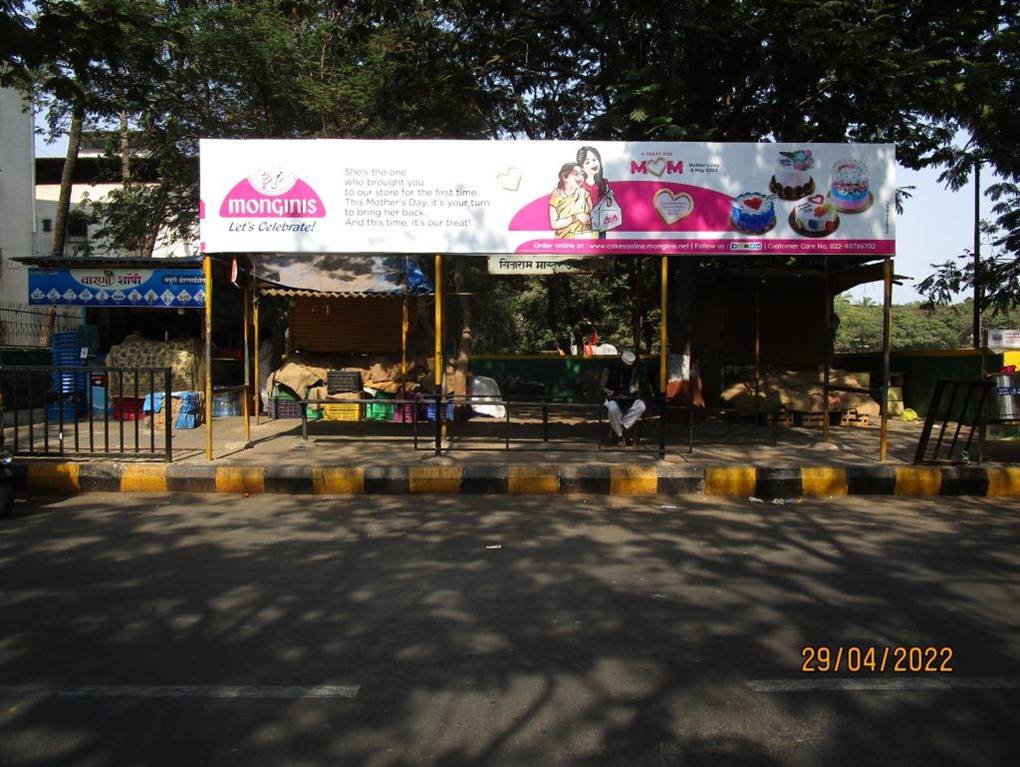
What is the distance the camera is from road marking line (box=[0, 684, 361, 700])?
3545 mm

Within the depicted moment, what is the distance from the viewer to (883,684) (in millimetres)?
3709

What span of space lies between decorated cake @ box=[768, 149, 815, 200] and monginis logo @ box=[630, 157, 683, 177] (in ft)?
3.71

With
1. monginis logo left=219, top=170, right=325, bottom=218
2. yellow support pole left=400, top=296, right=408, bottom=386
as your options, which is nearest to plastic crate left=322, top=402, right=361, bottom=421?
yellow support pole left=400, top=296, right=408, bottom=386

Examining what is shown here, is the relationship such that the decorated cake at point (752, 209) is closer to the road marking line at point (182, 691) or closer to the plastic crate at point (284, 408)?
the road marking line at point (182, 691)

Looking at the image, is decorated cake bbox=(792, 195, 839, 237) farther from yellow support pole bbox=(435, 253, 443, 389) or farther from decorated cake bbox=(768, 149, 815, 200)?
yellow support pole bbox=(435, 253, 443, 389)

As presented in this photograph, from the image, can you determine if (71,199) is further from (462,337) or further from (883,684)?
(883,684)

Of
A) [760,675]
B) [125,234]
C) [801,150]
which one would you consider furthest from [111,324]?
[760,675]

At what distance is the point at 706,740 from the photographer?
10.4ft

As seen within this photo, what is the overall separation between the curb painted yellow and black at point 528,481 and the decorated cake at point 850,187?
309 cm

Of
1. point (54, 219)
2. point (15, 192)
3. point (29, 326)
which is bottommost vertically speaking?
point (29, 326)

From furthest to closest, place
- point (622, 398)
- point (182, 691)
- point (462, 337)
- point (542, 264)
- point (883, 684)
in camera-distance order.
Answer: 1. point (462, 337)
2. point (542, 264)
3. point (622, 398)
4. point (883, 684)
5. point (182, 691)

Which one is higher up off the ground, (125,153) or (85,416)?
(125,153)

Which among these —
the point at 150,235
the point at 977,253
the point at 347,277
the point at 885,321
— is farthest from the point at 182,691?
the point at 977,253

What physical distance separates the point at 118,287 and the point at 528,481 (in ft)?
29.3
